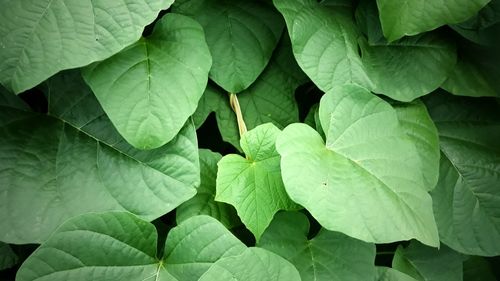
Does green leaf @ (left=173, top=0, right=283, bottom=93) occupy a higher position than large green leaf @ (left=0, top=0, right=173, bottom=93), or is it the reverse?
large green leaf @ (left=0, top=0, right=173, bottom=93)

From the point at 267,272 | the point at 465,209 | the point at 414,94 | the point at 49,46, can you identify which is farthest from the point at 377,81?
the point at 49,46

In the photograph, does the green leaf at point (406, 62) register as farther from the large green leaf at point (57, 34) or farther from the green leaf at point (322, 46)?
the large green leaf at point (57, 34)

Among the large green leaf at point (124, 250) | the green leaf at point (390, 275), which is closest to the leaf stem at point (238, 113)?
the large green leaf at point (124, 250)

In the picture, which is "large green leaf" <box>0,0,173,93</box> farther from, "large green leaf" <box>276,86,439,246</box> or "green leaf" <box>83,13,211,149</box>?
"large green leaf" <box>276,86,439,246</box>

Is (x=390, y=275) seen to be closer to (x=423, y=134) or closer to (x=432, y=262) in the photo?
(x=432, y=262)

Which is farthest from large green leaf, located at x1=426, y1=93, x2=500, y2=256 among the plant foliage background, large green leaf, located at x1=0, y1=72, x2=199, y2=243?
large green leaf, located at x1=0, y1=72, x2=199, y2=243

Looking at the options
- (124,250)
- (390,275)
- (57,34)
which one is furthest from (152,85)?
(390,275)
